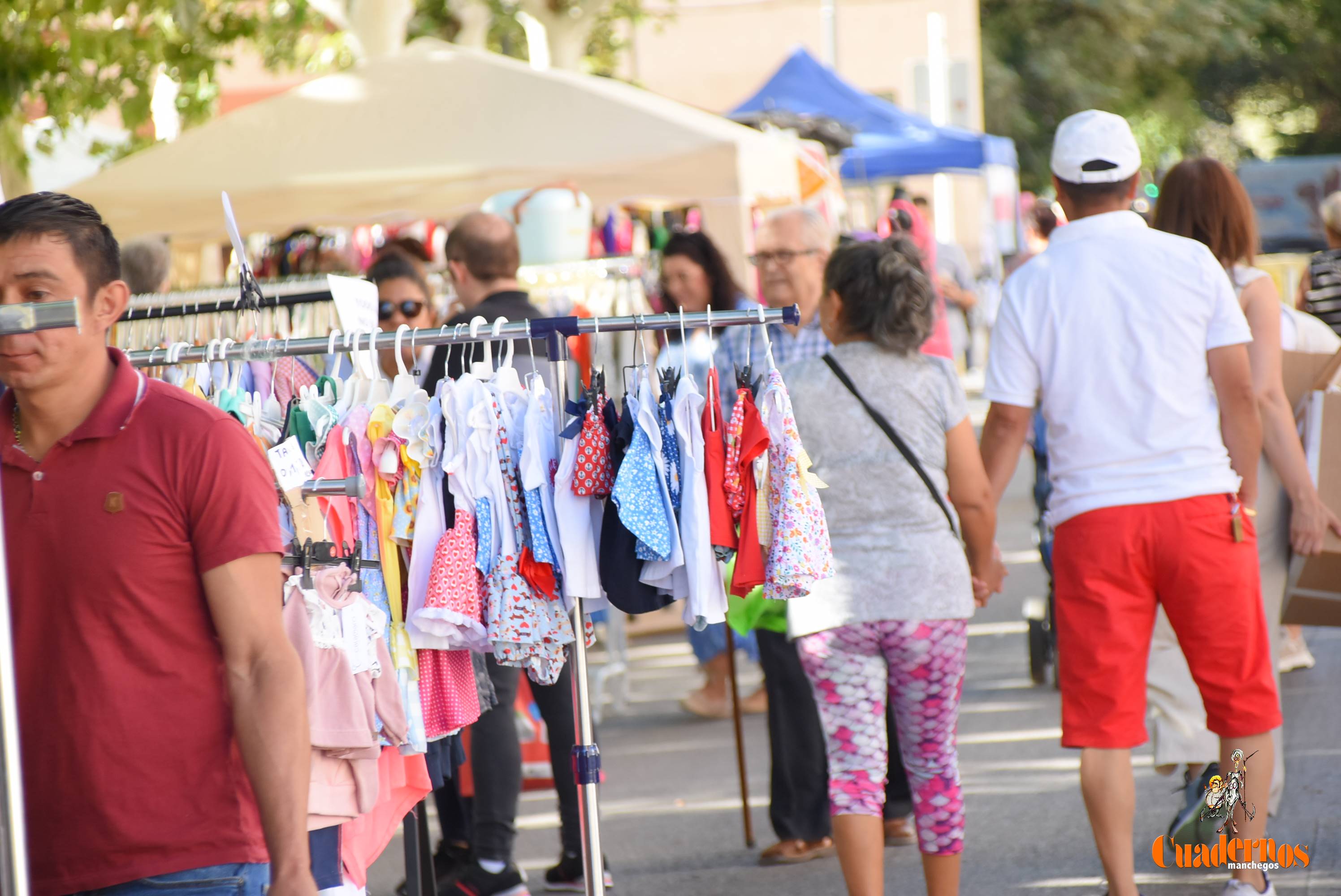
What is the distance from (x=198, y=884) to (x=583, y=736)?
1210 millimetres

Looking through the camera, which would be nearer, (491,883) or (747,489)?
(747,489)

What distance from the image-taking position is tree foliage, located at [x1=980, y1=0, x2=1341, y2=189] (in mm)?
33156

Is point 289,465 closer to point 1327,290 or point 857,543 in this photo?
point 857,543

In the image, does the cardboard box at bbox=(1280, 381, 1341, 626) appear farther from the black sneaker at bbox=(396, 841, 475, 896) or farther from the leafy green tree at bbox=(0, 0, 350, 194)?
the leafy green tree at bbox=(0, 0, 350, 194)

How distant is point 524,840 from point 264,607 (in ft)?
11.2

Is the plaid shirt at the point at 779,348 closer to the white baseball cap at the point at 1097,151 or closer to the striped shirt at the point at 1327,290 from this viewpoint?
the white baseball cap at the point at 1097,151

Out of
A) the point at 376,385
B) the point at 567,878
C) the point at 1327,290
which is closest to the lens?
the point at 376,385

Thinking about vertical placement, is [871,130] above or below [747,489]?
above

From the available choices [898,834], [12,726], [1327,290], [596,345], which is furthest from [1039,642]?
[12,726]

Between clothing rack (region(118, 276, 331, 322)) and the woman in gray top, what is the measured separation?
160 cm

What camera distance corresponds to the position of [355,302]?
3682mm

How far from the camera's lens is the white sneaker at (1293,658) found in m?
7.05

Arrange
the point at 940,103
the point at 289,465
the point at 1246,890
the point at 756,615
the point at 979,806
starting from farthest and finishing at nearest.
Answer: the point at 940,103, the point at 979,806, the point at 756,615, the point at 1246,890, the point at 289,465

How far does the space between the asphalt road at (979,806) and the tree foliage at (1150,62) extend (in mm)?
26121
